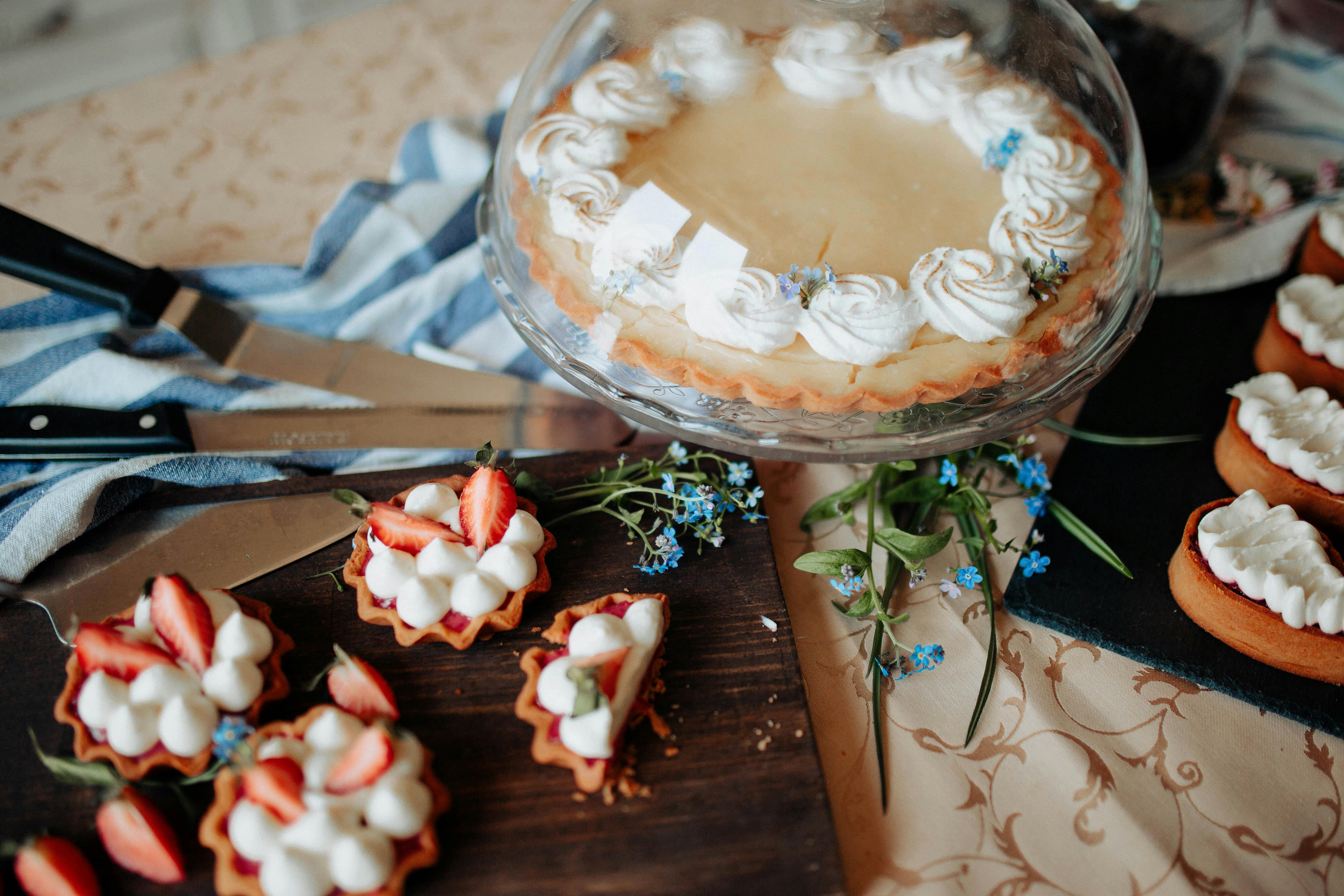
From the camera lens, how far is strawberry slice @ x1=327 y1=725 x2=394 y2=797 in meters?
1.12

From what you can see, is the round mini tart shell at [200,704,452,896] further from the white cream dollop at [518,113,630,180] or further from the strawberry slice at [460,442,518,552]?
the white cream dollop at [518,113,630,180]

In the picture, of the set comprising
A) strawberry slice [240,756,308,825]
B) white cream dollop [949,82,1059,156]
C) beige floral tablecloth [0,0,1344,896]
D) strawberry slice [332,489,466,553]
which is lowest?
beige floral tablecloth [0,0,1344,896]

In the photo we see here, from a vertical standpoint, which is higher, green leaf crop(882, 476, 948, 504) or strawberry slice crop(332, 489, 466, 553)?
strawberry slice crop(332, 489, 466, 553)

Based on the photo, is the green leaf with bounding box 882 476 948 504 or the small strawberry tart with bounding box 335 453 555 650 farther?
the green leaf with bounding box 882 476 948 504

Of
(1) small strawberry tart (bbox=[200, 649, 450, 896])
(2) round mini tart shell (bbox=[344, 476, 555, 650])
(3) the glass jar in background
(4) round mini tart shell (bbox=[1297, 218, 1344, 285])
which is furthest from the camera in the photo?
(3) the glass jar in background

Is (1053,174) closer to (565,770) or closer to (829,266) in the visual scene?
(829,266)

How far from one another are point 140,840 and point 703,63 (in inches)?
64.1

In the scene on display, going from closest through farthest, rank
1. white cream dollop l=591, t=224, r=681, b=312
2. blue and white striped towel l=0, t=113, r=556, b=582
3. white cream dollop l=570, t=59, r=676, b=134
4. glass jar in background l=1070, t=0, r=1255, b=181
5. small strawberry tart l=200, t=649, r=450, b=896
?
small strawberry tart l=200, t=649, r=450, b=896
white cream dollop l=591, t=224, r=681, b=312
blue and white striped towel l=0, t=113, r=556, b=582
white cream dollop l=570, t=59, r=676, b=134
glass jar in background l=1070, t=0, r=1255, b=181

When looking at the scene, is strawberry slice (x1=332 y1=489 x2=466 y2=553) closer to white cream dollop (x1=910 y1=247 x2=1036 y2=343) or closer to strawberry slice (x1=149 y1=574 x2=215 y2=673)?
strawberry slice (x1=149 y1=574 x2=215 y2=673)

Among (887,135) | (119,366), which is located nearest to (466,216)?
(119,366)

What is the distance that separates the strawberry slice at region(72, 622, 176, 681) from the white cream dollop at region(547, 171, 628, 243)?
0.93 metres

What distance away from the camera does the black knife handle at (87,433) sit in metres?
1.58

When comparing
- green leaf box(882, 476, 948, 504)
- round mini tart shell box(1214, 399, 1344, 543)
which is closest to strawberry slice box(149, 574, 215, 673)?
green leaf box(882, 476, 948, 504)

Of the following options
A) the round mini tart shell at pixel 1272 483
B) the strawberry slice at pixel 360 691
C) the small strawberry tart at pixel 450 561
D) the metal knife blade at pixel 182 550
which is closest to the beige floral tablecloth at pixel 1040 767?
the round mini tart shell at pixel 1272 483
